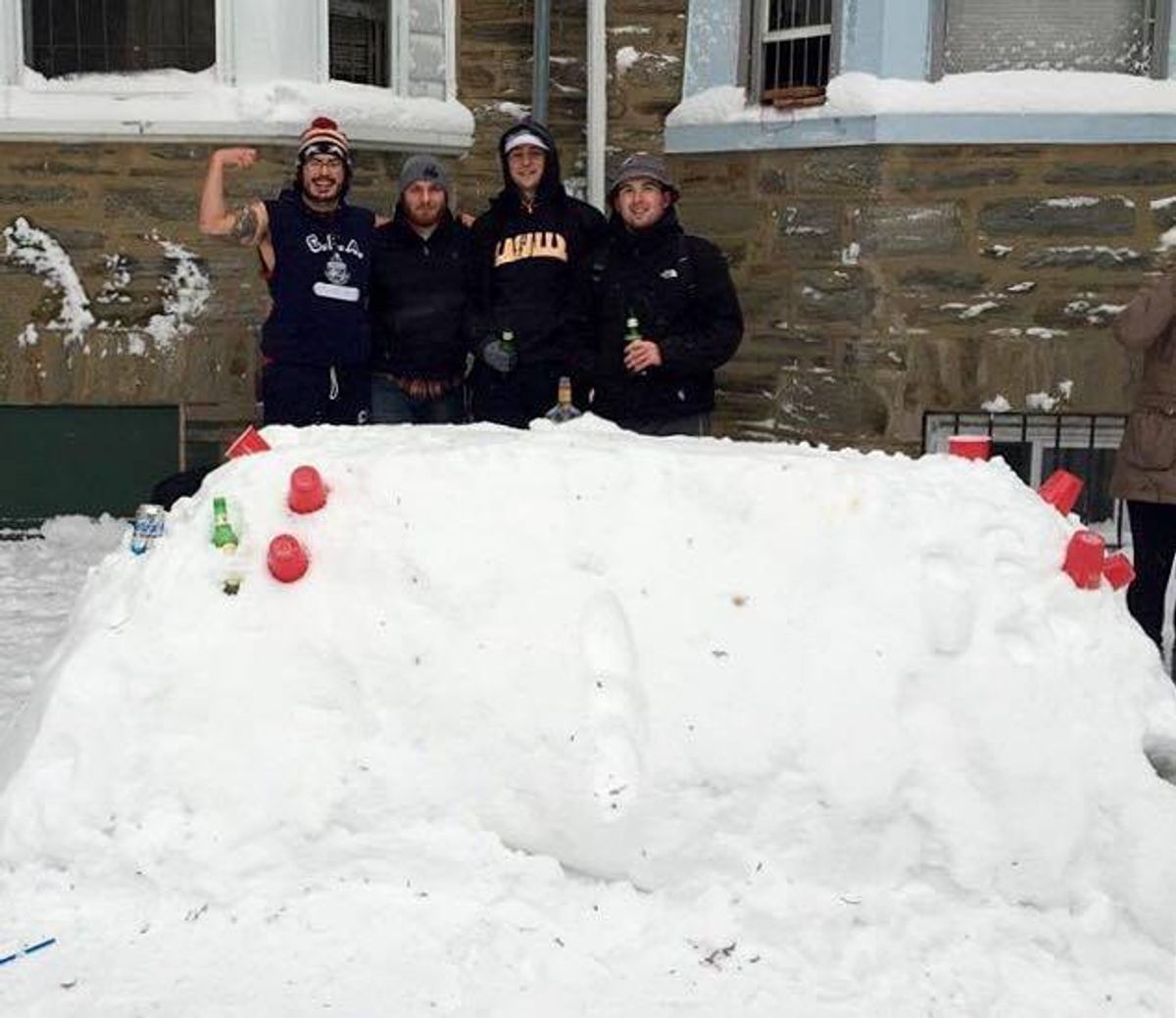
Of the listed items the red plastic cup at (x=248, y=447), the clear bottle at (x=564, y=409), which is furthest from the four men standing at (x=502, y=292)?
the red plastic cup at (x=248, y=447)

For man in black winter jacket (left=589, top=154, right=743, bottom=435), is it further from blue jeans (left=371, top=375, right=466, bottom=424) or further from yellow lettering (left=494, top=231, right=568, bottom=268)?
blue jeans (left=371, top=375, right=466, bottom=424)

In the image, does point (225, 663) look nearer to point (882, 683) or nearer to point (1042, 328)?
point (882, 683)

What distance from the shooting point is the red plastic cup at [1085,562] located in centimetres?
383

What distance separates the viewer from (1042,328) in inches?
281

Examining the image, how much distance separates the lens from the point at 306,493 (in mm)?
3842

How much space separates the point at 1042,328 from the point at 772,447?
3301 mm

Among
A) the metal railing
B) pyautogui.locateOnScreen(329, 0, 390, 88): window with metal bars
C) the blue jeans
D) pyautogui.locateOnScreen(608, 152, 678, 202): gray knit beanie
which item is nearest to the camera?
pyautogui.locateOnScreen(608, 152, 678, 202): gray knit beanie

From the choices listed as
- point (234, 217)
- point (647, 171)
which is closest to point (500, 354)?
point (647, 171)

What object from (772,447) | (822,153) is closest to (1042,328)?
(822,153)

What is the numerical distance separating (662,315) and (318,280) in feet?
4.41

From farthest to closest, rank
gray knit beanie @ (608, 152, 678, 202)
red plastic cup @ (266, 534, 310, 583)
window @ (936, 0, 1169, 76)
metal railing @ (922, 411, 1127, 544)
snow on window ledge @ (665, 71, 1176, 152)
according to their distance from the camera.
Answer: metal railing @ (922, 411, 1127, 544), window @ (936, 0, 1169, 76), snow on window ledge @ (665, 71, 1176, 152), gray knit beanie @ (608, 152, 678, 202), red plastic cup @ (266, 534, 310, 583)

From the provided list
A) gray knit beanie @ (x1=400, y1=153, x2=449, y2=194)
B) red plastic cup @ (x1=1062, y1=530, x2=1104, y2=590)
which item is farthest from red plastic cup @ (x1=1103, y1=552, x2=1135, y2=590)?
gray knit beanie @ (x1=400, y1=153, x2=449, y2=194)

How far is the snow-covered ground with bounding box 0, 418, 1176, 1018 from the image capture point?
3.23 m

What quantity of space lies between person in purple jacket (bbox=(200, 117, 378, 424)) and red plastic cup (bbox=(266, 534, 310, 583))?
2126 mm
